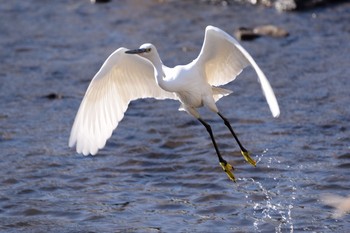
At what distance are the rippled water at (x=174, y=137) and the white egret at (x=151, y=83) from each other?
0.78m

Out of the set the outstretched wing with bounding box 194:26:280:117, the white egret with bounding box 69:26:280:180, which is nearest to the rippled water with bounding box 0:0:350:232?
the white egret with bounding box 69:26:280:180

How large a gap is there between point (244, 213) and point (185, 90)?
55.4 inches

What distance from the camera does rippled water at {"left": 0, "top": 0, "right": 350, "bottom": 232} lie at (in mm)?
9008

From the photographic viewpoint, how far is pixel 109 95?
29.3 feet

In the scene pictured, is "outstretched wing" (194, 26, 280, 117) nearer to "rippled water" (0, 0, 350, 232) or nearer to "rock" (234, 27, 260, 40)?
"rippled water" (0, 0, 350, 232)

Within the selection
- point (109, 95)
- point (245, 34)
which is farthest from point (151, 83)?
point (245, 34)

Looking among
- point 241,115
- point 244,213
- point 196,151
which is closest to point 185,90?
point 244,213

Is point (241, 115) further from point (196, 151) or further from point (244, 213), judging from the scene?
point (244, 213)

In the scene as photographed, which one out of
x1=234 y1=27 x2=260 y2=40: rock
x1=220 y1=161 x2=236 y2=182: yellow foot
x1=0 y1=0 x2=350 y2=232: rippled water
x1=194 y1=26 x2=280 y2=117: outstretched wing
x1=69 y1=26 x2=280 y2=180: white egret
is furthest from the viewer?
x1=234 y1=27 x2=260 y2=40: rock

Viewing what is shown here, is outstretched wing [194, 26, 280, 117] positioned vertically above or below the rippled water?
above

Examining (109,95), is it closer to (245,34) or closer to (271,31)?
(245,34)

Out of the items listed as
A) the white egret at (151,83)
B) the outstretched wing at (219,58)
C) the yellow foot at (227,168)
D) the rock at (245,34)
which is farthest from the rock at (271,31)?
the yellow foot at (227,168)

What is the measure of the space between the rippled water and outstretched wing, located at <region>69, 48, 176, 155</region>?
797mm

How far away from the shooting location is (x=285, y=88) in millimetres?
12273
